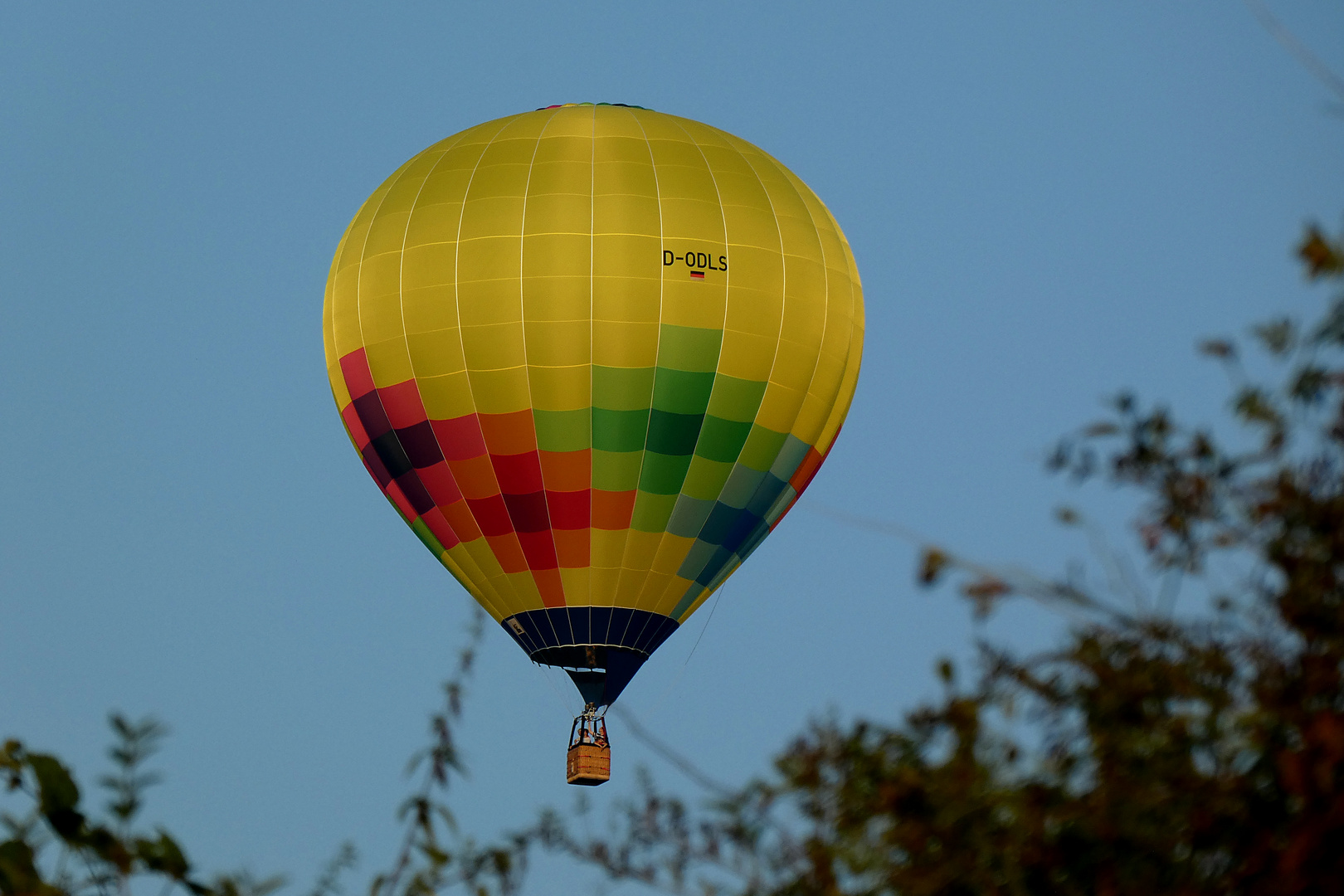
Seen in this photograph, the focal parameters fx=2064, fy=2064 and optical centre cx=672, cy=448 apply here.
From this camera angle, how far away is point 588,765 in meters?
24.8

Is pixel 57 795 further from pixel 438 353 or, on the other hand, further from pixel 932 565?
pixel 438 353

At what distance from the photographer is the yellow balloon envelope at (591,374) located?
2386 centimetres

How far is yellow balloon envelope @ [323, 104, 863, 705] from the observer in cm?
2386

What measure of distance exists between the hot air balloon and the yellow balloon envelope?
0.09 ft

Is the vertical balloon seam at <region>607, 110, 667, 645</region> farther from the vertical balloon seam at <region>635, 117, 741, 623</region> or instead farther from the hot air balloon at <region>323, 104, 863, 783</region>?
the vertical balloon seam at <region>635, 117, 741, 623</region>

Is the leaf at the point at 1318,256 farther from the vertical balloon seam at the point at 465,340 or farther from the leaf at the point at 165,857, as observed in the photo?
the vertical balloon seam at the point at 465,340

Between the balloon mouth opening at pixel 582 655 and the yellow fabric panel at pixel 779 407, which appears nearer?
the yellow fabric panel at pixel 779 407

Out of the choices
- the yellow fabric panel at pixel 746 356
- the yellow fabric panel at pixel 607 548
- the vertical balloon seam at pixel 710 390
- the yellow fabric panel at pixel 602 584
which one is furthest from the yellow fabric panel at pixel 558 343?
the yellow fabric panel at pixel 602 584

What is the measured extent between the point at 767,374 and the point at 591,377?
6.88 ft

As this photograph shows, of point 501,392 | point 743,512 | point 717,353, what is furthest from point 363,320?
point 743,512

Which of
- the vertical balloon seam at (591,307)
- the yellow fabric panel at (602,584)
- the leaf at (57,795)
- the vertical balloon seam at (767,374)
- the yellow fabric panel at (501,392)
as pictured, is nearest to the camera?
the leaf at (57,795)

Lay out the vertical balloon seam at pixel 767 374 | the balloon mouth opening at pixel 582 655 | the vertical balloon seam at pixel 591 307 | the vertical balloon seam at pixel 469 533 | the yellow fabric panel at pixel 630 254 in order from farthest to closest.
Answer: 1. the balloon mouth opening at pixel 582 655
2. the vertical balloon seam at pixel 767 374
3. the yellow fabric panel at pixel 630 254
4. the vertical balloon seam at pixel 469 533
5. the vertical balloon seam at pixel 591 307

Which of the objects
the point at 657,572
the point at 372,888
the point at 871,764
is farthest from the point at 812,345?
the point at 372,888

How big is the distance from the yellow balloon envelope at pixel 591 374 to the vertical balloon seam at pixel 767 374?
27 millimetres
